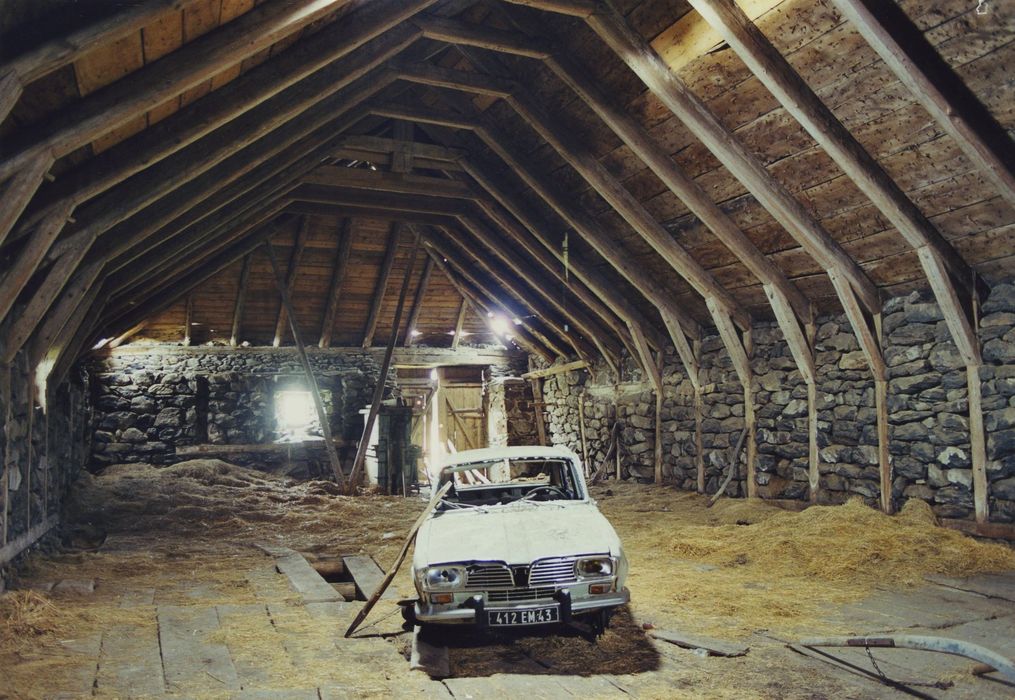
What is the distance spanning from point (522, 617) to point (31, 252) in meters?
4.17

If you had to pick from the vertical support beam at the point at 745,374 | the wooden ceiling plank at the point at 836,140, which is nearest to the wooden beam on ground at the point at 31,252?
the wooden ceiling plank at the point at 836,140

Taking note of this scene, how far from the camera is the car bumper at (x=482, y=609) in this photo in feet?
13.2

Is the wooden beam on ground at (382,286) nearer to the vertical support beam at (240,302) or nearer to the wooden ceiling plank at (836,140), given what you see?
the vertical support beam at (240,302)

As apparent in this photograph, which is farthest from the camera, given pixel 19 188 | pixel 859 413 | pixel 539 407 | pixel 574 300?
pixel 539 407

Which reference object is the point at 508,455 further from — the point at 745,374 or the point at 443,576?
the point at 745,374

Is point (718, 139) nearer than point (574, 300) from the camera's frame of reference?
Yes

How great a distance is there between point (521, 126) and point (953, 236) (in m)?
5.07

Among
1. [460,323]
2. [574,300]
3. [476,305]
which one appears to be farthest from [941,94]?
[460,323]

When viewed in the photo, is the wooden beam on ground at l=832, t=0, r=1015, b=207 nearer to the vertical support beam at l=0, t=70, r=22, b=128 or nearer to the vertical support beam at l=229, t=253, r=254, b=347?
the vertical support beam at l=0, t=70, r=22, b=128

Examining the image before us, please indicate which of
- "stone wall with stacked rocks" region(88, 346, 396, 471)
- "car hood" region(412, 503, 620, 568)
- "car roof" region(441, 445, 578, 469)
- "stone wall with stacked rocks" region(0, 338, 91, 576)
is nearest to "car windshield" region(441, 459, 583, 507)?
"car roof" region(441, 445, 578, 469)

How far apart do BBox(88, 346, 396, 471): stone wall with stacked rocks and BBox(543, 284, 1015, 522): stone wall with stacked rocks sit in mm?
6863

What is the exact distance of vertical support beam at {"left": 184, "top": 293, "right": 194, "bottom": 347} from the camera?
520 inches

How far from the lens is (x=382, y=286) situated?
45.4 feet

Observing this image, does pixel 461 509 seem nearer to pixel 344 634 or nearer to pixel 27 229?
pixel 344 634
